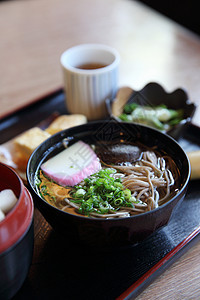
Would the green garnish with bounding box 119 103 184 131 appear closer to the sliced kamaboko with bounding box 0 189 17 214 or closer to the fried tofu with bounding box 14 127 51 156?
the fried tofu with bounding box 14 127 51 156

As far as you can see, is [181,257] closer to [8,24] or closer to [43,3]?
[8,24]

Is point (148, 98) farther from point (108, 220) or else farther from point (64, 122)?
point (108, 220)

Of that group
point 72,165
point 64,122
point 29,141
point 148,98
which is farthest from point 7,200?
point 148,98

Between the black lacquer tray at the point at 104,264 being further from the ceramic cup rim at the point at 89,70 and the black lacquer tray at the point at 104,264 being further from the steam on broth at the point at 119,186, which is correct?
the ceramic cup rim at the point at 89,70

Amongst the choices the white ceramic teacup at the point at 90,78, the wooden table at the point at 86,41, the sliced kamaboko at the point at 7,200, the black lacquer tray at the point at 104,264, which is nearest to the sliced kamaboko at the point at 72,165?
the black lacquer tray at the point at 104,264

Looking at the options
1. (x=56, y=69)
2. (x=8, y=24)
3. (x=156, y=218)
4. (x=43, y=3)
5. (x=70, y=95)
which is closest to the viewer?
(x=156, y=218)

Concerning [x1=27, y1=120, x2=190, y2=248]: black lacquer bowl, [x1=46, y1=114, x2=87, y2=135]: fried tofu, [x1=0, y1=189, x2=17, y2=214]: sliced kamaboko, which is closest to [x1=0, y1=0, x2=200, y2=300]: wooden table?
[x1=46, y1=114, x2=87, y2=135]: fried tofu

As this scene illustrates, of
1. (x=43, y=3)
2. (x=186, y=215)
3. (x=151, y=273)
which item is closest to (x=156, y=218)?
(x=151, y=273)
